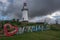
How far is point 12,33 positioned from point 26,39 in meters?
9.82

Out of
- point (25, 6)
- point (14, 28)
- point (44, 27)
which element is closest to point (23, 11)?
point (25, 6)

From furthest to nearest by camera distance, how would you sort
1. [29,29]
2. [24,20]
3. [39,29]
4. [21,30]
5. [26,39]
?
1. [24,20]
2. [39,29]
3. [29,29]
4. [21,30]
5. [26,39]

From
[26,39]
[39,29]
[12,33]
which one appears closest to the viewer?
[26,39]

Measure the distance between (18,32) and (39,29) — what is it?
45.1 ft

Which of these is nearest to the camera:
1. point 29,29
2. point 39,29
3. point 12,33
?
point 12,33

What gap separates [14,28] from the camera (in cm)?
4916

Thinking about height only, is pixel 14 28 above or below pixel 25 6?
below

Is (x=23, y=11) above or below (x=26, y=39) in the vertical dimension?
above

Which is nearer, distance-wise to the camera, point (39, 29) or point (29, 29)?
point (29, 29)

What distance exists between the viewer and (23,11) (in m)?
88.5

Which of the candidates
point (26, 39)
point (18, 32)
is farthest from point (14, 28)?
point (26, 39)

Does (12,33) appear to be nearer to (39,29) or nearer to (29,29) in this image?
(29,29)

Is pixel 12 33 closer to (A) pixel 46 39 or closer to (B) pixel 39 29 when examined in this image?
(A) pixel 46 39

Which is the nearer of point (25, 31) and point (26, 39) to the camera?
point (26, 39)
